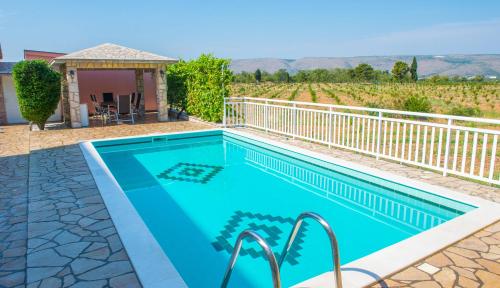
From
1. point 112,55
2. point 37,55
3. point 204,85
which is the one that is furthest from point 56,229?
point 37,55

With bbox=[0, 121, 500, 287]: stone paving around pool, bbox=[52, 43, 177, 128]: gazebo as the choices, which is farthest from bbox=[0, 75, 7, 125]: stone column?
bbox=[0, 121, 500, 287]: stone paving around pool

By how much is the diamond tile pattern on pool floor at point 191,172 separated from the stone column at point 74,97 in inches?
238

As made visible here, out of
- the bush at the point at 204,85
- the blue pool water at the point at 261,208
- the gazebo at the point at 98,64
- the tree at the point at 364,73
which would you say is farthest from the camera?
the tree at the point at 364,73

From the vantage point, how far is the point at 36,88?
1064cm

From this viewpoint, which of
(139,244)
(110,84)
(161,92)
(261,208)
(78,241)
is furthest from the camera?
(110,84)

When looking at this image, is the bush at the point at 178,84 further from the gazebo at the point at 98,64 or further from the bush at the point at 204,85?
the gazebo at the point at 98,64

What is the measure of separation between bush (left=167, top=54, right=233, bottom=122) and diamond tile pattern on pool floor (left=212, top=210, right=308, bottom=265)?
735 cm

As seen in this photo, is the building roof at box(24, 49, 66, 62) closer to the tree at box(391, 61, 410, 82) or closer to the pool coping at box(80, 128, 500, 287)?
the pool coping at box(80, 128, 500, 287)

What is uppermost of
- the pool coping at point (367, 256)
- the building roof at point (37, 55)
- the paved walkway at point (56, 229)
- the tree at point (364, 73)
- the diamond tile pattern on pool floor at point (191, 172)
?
the tree at point (364, 73)

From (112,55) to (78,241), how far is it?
388 inches

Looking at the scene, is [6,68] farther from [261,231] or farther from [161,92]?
[261,231]

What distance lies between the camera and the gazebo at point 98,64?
1148 cm

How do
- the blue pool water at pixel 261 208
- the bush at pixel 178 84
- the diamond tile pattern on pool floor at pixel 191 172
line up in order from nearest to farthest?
1. the blue pool water at pixel 261 208
2. the diamond tile pattern on pool floor at pixel 191 172
3. the bush at pixel 178 84

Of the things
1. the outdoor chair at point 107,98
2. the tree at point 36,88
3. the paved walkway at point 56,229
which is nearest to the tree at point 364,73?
the outdoor chair at point 107,98
